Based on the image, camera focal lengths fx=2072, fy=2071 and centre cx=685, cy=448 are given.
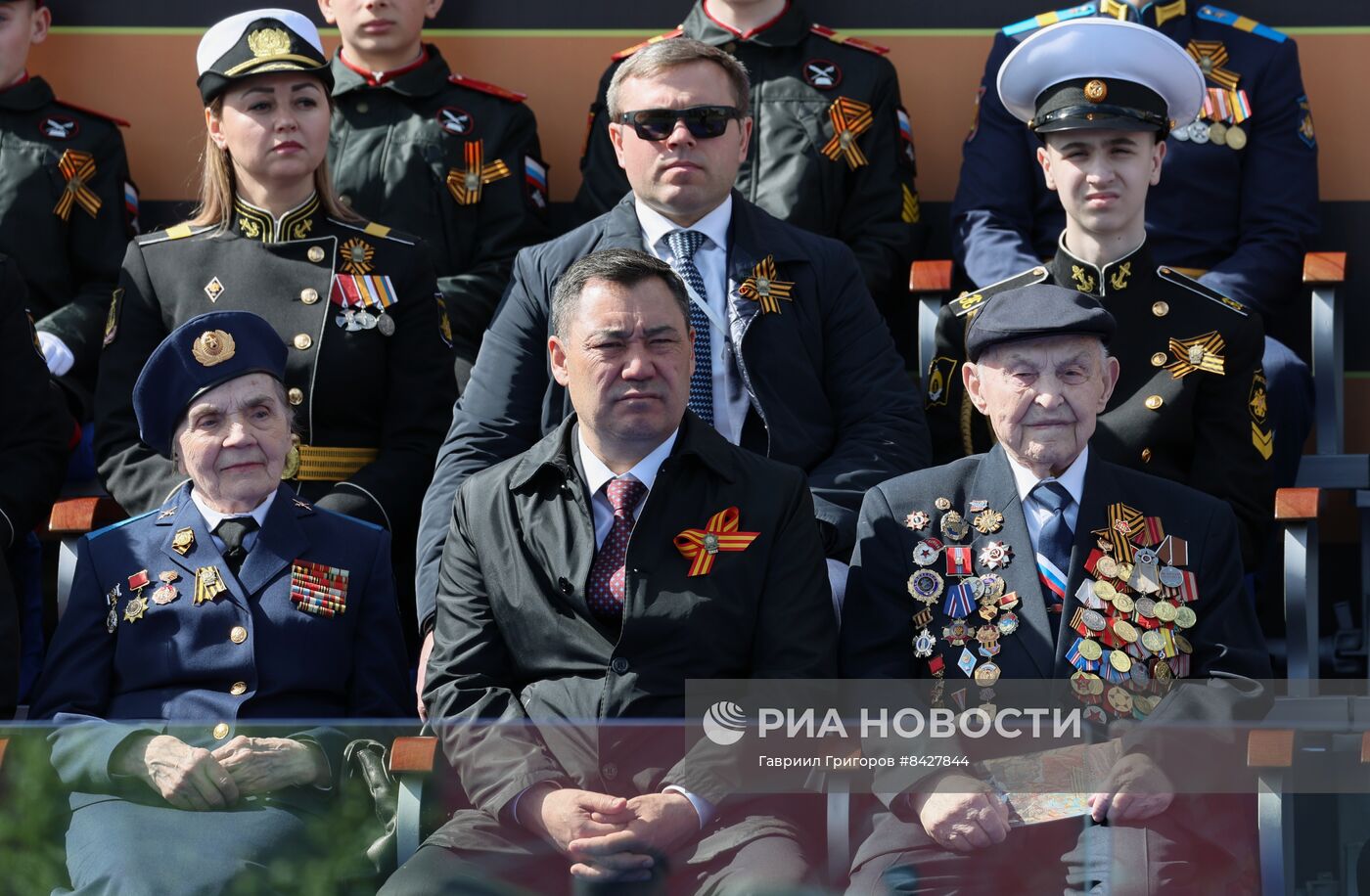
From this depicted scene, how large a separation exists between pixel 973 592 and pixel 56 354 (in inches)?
99.7

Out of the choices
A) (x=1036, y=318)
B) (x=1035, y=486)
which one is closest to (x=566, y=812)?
(x=1035, y=486)

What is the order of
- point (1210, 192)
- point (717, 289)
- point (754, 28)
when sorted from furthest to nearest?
point (754, 28) → point (1210, 192) → point (717, 289)

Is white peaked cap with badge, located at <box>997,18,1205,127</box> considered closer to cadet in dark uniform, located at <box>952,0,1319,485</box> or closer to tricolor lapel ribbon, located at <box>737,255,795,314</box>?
cadet in dark uniform, located at <box>952,0,1319,485</box>

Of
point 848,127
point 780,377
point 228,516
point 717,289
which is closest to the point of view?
point 228,516

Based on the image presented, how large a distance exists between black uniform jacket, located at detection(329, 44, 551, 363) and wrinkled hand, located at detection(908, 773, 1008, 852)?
2369mm

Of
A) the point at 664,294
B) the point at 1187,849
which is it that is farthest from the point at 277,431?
the point at 1187,849

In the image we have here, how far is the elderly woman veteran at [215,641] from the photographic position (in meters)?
3.60

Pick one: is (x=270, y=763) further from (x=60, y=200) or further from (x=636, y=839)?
(x=60, y=200)

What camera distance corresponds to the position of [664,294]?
3.76 m

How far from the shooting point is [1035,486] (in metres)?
3.81

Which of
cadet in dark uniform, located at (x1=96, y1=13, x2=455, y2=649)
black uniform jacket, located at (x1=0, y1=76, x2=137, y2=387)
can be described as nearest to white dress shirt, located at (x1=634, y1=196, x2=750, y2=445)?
cadet in dark uniform, located at (x1=96, y1=13, x2=455, y2=649)

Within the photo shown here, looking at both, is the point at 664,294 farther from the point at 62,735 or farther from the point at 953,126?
the point at 953,126

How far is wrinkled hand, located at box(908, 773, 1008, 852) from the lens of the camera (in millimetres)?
3330

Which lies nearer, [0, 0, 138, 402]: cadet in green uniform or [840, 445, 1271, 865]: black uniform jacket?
[840, 445, 1271, 865]: black uniform jacket
